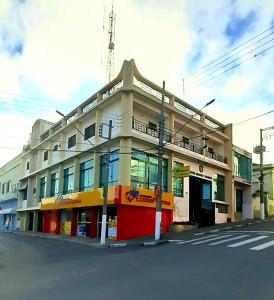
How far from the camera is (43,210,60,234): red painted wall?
38.8 metres

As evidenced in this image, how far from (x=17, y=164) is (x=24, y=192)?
689 centimetres

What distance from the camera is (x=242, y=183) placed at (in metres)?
44.3

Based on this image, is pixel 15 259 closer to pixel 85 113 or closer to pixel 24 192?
pixel 85 113

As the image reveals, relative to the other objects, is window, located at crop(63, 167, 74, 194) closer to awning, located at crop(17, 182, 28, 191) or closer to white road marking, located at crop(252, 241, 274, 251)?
awning, located at crop(17, 182, 28, 191)

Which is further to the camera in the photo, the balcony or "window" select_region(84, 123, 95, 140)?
"window" select_region(84, 123, 95, 140)

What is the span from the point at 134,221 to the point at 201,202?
1051 centimetres

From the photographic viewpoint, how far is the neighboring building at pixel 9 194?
183ft

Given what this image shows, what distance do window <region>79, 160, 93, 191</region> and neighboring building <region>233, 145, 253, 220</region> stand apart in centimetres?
1611

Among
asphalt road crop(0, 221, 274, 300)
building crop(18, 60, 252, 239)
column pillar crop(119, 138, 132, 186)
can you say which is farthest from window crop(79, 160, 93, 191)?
asphalt road crop(0, 221, 274, 300)

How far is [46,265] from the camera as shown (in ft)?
51.3

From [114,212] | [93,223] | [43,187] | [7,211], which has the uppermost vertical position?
[43,187]

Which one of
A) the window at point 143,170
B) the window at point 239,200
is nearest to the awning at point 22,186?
the window at point 143,170

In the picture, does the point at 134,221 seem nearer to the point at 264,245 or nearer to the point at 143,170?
the point at 143,170

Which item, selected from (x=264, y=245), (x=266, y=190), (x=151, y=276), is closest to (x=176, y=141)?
(x=264, y=245)
